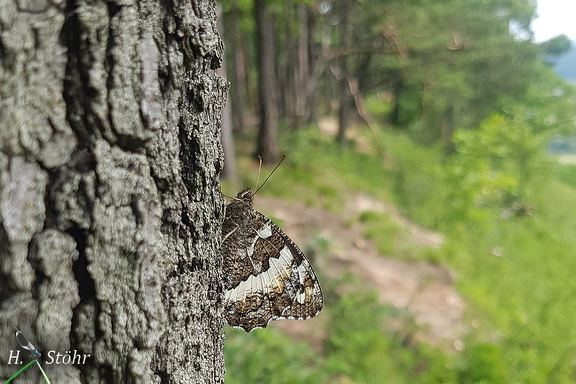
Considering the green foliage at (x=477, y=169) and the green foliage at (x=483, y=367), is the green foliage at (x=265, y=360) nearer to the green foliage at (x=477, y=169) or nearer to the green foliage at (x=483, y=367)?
the green foliage at (x=483, y=367)

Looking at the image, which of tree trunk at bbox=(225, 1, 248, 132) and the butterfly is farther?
tree trunk at bbox=(225, 1, 248, 132)

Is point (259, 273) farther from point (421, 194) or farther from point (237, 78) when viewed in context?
point (237, 78)

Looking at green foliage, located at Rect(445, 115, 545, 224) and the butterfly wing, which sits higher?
the butterfly wing

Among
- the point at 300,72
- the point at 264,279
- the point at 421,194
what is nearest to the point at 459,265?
the point at 421,194

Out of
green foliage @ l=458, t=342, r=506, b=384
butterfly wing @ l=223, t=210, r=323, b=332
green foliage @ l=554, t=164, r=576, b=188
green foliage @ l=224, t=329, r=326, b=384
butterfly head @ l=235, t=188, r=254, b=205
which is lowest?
green foliage @ l=554, t=164, r=576, b=188

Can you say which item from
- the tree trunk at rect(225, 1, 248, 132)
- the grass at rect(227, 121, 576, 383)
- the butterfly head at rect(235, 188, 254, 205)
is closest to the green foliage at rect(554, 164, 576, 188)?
the grass at rect(227, 121, 576, 383)

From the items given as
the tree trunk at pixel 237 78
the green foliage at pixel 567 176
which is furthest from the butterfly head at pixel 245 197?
the green foliage at pixel 567 176

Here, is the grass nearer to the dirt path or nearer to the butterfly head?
the dirt path
